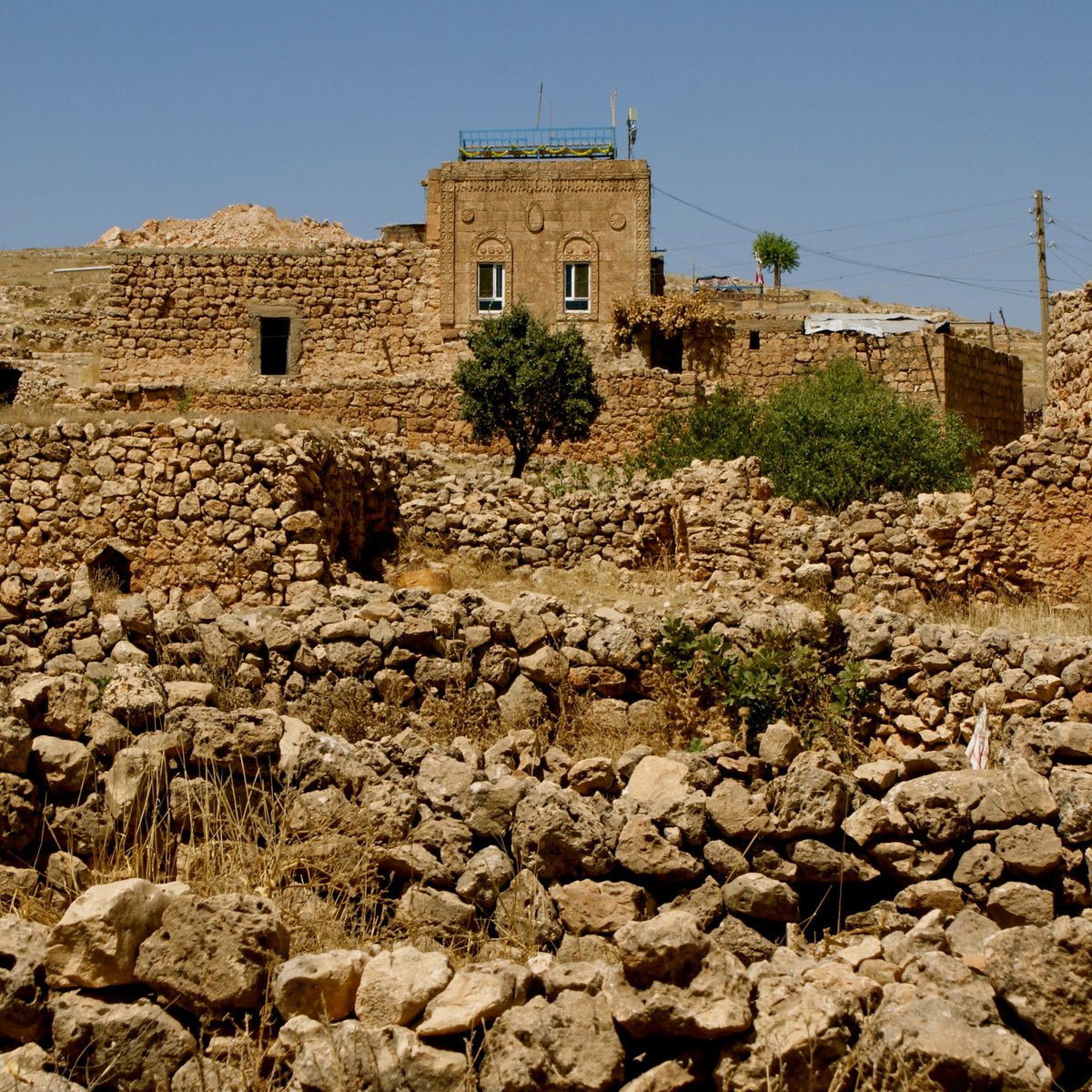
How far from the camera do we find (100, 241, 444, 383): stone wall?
94.4ft

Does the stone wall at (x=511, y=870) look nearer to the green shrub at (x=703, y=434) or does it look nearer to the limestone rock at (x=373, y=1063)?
the limestone rock at (x=373, y=1063)

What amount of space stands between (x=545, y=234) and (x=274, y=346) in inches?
274

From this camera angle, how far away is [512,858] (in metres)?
5.47

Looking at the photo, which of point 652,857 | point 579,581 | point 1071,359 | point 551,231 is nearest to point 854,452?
point 1071,359

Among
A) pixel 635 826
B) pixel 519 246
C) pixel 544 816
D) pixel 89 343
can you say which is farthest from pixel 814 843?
pixel 89 343

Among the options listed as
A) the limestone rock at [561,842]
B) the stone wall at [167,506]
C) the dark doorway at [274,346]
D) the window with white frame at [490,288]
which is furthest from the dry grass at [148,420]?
the window with white frame at [490,288]

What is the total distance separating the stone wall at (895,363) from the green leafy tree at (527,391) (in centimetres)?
427

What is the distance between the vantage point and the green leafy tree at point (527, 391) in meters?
21.6

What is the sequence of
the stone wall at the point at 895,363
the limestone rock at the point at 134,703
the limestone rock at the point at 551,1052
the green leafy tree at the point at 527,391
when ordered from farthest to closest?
1. the stone wall at the point at 895,363
2. the green leafy tree at the point at 527,391
3. the limestone rock at the point at 134,703
4. the limestone rock at the point at 551,1052

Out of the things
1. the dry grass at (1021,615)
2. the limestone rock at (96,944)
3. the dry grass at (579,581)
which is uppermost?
the dry grass at (579,581)

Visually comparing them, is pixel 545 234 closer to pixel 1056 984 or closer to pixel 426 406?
pixel 426 406

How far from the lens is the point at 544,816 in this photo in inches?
211

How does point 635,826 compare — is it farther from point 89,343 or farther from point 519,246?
point 89,343

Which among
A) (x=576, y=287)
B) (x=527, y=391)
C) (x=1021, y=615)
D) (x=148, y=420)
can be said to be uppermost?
(x=576, y=287)
